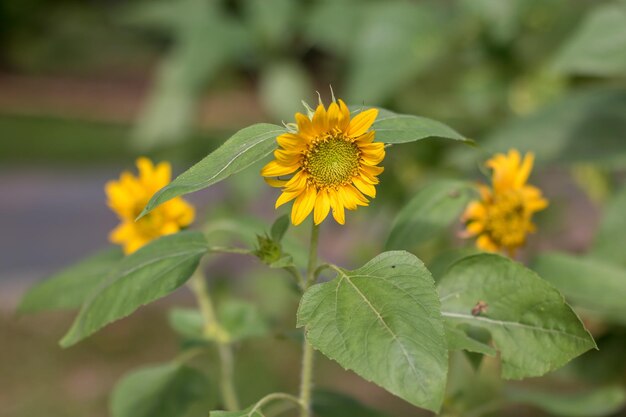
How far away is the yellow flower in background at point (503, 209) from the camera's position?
101 cm

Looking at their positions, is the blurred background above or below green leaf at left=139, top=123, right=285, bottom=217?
above

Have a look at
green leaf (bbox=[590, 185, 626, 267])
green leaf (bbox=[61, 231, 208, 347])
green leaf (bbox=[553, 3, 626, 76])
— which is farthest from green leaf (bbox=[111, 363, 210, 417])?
green leaf (bbox=[553, 3, 626, 76])

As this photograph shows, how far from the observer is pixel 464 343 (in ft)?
2.40

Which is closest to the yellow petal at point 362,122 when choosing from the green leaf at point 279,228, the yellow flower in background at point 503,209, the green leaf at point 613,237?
the green leaf at point 279,228

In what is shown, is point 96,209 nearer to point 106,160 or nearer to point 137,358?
point 106,160

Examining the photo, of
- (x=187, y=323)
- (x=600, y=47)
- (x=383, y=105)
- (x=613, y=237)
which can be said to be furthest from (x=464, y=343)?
(x=383, y=105)

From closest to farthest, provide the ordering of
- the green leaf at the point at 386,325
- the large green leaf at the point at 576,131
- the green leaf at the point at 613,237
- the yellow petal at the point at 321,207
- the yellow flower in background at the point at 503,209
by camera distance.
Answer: the green leaf at the point at 386,325 < the yellow petal at the point at 321,207 < the yellow flower in background at the point at 503,209 < the green leaf at the point at 613,237 < the large green leaf at the point at 576,131

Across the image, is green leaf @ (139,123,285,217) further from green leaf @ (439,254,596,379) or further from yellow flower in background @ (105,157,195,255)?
yellow flower in background @ (105,157,195,255)

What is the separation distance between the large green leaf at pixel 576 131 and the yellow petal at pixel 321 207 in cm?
71

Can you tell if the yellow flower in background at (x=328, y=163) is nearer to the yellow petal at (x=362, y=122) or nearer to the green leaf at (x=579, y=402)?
the yellow petal at (x=362, y=122)

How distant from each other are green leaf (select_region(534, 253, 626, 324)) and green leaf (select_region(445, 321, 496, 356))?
9.4 inches

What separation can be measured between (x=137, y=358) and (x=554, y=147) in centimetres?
198

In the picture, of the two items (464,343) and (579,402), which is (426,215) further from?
(579,402)

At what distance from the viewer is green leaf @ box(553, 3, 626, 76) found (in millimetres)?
1309
